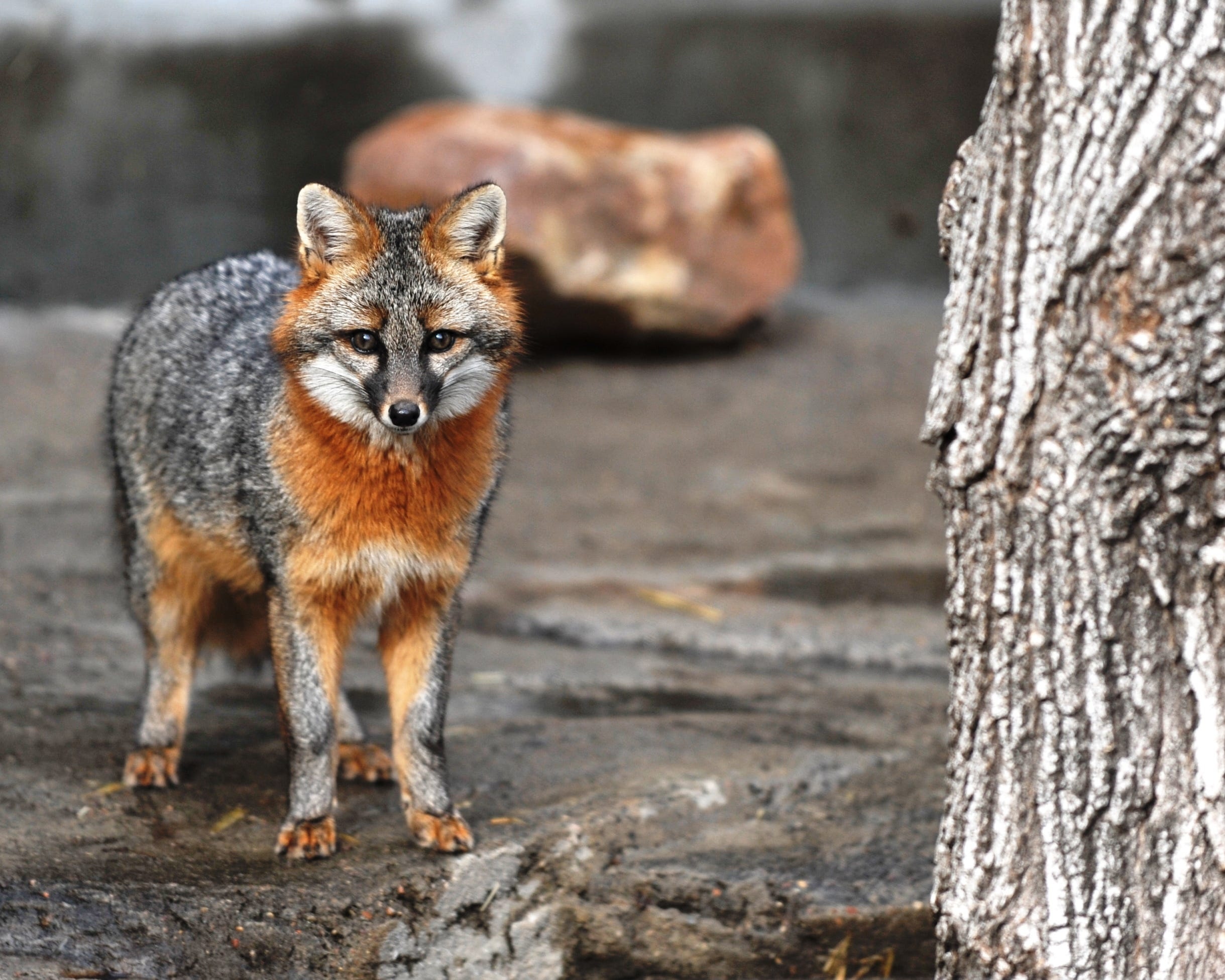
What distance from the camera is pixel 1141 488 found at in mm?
2557

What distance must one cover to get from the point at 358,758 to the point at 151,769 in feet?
1.93

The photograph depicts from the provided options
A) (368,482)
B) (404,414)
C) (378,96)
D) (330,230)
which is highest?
(378,96)

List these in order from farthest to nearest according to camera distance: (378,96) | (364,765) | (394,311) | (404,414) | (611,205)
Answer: (378,96) → (611,205) → (364,765) → (394,311) → (404,414)

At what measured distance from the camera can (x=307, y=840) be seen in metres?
3.51

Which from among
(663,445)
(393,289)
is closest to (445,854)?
(393,289)

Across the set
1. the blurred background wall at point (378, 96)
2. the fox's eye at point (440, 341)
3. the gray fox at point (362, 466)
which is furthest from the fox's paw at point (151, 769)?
the blurred background wall at point (378, 96)

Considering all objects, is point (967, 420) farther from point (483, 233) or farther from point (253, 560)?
point (253, 560)

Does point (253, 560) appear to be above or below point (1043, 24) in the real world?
below

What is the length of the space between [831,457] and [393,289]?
5.04 m

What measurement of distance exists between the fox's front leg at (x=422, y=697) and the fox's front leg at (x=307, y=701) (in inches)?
7.0

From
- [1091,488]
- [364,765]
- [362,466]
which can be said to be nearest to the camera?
[1091,488]

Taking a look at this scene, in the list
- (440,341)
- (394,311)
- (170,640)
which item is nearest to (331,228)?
(394,311)

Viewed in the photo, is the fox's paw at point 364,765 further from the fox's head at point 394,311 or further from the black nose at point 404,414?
the black nose at point 404,414

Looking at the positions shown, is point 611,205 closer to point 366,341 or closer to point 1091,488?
point 366,341
